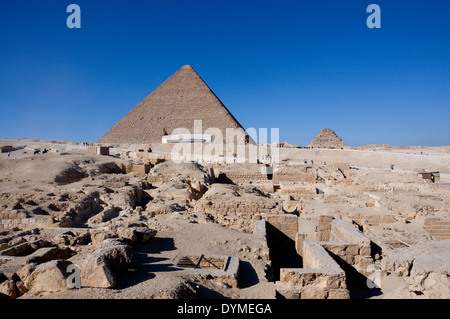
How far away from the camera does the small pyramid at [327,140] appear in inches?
2020

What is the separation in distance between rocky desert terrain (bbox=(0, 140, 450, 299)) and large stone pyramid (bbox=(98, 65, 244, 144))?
40698mm

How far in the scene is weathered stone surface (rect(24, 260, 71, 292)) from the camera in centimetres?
275

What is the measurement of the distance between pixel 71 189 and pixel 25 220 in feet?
9.41

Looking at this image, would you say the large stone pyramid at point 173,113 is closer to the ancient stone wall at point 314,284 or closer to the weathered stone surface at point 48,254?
the weathered stone surface at point 48,254

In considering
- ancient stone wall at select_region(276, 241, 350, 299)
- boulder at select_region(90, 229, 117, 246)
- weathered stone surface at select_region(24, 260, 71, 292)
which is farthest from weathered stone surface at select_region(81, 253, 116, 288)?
ancient stone wall at select_region(276, 241, 350, 299)

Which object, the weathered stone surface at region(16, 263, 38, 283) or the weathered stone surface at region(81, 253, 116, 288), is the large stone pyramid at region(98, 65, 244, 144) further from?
the weathered stone surface at region(81, 253, 116, 288)

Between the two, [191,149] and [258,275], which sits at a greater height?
[191,149]

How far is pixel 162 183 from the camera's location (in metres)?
→ 12.5

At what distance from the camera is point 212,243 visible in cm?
478

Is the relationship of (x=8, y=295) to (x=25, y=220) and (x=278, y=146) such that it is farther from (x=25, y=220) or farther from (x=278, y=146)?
(x=278, y=146)

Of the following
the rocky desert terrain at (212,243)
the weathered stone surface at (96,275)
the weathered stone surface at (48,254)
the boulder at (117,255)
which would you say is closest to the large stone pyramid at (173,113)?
the rocky desert terrain at (212,243)

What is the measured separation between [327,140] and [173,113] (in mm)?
29186

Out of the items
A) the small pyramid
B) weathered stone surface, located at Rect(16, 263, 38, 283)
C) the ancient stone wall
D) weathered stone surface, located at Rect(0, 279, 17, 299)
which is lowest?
the ancient stone wall
